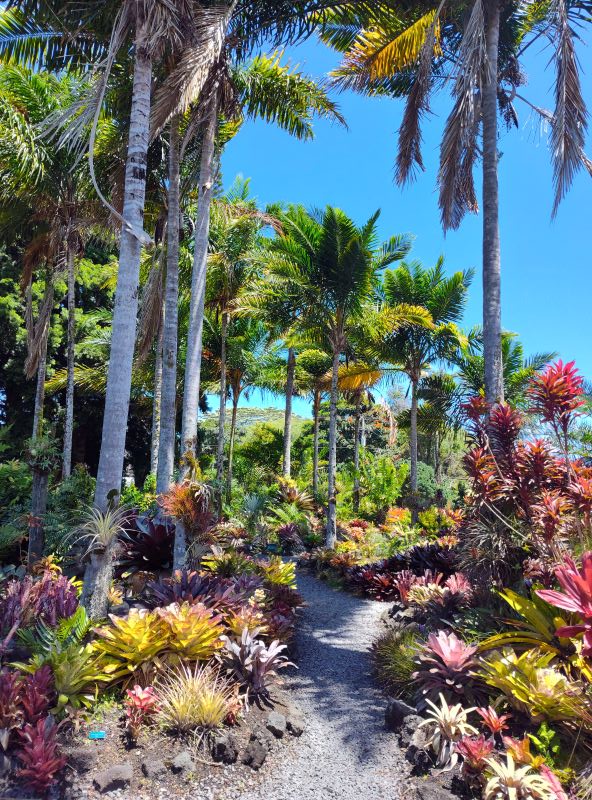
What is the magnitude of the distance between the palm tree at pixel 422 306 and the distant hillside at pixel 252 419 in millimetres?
14126

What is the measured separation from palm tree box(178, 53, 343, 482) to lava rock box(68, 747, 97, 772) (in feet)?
14.5

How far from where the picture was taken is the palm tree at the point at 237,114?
26.7 feet

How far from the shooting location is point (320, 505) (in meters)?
16.0

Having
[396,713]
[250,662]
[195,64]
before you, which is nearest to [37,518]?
[250,662]

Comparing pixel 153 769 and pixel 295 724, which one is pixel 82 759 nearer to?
pixel 153 769

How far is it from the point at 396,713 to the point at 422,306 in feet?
45.4

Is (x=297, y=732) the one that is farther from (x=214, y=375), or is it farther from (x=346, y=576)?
(x=214, y=375)

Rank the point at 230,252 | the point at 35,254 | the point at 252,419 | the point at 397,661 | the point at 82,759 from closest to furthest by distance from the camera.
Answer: the point at 82,759 < the point at 397,661 < the point at 35,254 < the point at 230,252 < the point at 252,419

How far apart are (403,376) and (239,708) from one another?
47.2 ft

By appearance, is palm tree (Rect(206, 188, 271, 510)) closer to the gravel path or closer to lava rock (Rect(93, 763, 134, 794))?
the gravel path

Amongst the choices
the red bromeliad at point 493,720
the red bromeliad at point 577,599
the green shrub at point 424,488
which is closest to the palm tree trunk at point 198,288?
the red bromeliad at point 493,720

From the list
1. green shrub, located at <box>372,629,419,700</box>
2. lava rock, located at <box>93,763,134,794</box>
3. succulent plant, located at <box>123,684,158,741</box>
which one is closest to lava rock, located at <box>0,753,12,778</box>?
lava rock, located at <box>93,763,134,794</box>

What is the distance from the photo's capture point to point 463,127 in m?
6.97

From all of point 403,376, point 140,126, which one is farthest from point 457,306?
point 140,126
